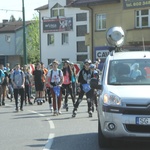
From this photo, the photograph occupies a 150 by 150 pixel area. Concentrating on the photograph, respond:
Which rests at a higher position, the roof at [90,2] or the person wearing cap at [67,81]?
the roof at [90,2]

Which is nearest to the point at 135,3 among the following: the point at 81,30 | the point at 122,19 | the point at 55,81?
the point at 122,19

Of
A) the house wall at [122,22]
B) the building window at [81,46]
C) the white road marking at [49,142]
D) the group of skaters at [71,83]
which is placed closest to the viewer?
the white road marking at [49,142]

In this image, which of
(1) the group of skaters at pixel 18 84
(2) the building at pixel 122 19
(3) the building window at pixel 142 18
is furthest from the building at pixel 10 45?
(1) the group of skaters at pixel 18 84

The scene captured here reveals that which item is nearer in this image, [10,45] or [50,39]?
[50,39]

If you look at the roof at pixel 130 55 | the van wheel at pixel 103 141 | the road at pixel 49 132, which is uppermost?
the roof at pixel 130 55

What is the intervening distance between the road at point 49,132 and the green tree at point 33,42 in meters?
62.4

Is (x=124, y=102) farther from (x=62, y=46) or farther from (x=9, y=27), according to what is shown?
(x=9, y=27)

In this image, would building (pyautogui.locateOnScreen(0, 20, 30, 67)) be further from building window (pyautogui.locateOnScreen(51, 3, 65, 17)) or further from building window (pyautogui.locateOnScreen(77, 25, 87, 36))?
building window (pyautogui.locateOnScreen(77, 25, 87, 36))

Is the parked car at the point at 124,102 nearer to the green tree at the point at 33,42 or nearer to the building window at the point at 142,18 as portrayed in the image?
the building window at the point at 142,18

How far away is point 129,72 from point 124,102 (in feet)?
3.93

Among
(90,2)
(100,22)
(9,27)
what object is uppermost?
(90,2)

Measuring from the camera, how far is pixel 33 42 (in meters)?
78.7

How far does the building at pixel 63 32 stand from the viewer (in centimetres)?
6262

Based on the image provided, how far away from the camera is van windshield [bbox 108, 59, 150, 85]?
349 inches
